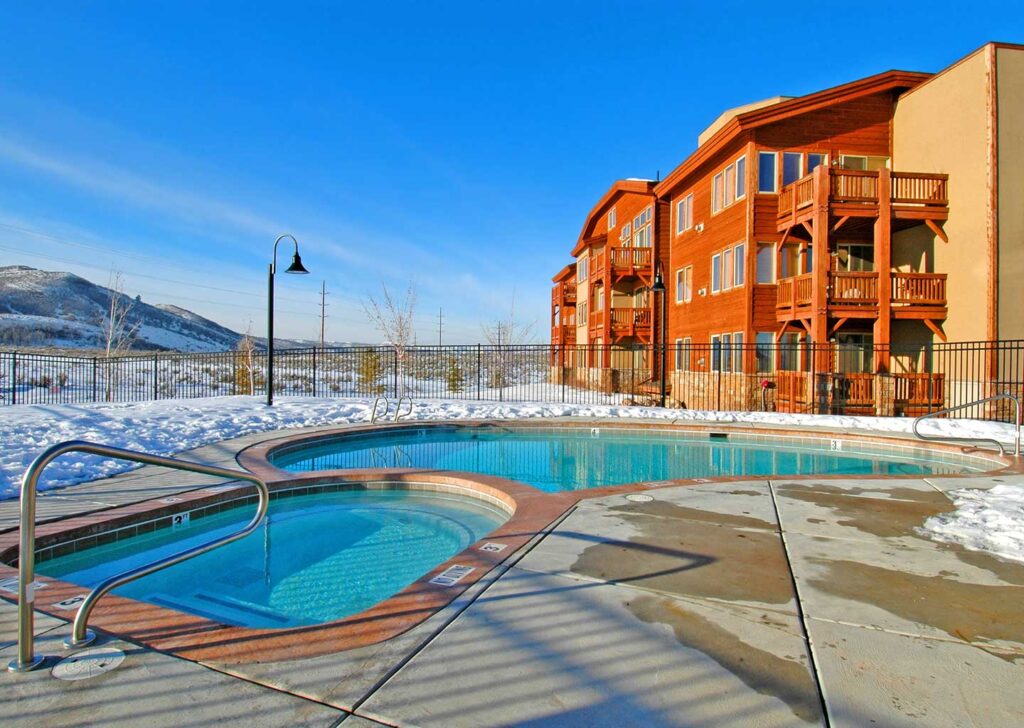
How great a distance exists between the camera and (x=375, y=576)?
4.34 m

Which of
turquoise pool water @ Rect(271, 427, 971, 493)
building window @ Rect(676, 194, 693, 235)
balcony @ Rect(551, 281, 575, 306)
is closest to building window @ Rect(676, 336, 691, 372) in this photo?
building window @ Rect(676, 194, 693, 235)

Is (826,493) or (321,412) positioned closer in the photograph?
(826,493)

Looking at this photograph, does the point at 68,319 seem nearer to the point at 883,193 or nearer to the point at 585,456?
the point at 585,456

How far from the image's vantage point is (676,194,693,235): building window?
2083 cm

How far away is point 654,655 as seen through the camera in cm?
246

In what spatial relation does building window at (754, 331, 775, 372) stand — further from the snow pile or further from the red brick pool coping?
the snow pile

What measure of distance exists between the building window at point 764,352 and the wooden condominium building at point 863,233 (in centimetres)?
6

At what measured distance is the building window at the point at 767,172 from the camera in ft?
54.0

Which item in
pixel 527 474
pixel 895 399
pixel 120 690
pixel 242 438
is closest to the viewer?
pixel 120 690

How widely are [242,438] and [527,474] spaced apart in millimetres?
4828

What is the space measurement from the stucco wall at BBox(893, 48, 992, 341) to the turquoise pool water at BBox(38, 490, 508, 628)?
46.0ft

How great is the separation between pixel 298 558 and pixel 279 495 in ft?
5.64

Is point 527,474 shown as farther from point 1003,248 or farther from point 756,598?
point 1003,248

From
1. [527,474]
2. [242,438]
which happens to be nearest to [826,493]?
[527,474]
